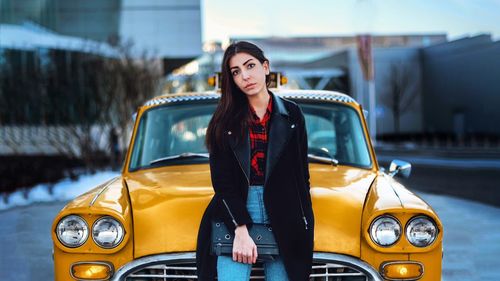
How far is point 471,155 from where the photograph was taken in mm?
27828

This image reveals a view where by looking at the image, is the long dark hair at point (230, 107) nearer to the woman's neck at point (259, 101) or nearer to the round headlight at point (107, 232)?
the woman's neck at point (259, 101)

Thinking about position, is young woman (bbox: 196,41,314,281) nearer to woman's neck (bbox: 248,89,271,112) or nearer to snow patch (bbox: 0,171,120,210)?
woman's neck (bbox: 248,89,271,112)

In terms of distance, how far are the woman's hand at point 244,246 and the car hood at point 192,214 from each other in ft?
2.20

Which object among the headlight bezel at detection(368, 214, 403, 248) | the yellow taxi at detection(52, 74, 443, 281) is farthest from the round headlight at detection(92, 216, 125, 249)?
the headlight bezel at detection(368, 214, 403, 248)

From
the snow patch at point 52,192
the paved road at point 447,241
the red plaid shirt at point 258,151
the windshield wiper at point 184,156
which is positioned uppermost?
the red plaid shirt at point 258,151

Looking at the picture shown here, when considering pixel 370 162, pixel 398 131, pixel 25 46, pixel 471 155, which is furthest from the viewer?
pixel 398 131

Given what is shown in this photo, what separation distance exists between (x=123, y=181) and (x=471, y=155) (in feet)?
82.0

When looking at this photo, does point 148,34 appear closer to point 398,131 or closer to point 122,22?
point 122,22

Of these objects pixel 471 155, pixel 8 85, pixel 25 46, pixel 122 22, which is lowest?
pixel 471 155

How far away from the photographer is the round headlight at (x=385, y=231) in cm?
364

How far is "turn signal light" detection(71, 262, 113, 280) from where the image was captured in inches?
146

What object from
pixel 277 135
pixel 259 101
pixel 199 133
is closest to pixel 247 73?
pixel 259 101

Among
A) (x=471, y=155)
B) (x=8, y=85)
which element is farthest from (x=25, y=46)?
(x=471, y=155)

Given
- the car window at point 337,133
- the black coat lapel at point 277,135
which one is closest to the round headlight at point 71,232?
the black coat lapel at point 277,135
